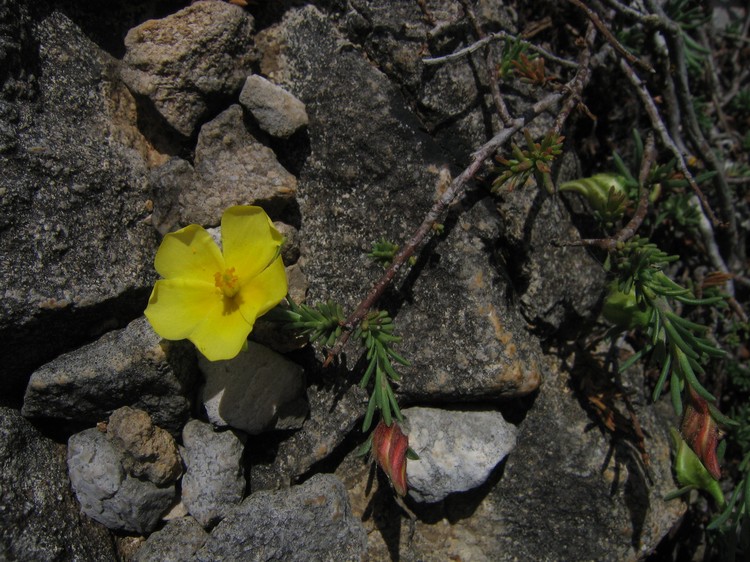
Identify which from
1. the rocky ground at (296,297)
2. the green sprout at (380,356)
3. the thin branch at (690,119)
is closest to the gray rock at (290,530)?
the rocky ground at (296,297)

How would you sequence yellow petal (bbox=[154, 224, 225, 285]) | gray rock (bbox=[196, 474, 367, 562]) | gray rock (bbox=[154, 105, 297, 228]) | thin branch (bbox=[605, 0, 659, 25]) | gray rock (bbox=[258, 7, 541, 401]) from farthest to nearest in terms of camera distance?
thin branch (bbox=[605, 0, 659, 25]) < gray rock (bbox=[258, 7, 541, 401]) < gray rock (bbox=[154, 105, 297, 228]) < gray rock (bbox=[196, 474, 367, 562]) < yellow petal (bbox=[154, 224, 225, 285])

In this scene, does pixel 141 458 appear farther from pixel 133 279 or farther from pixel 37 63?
pixel 37 63

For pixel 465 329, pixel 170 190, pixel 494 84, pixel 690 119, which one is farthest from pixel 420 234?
pixel 690 119

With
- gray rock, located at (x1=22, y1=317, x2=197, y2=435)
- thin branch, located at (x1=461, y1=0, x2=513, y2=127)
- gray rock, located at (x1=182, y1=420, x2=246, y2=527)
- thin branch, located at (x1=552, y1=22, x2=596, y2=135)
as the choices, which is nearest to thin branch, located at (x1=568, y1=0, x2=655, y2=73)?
thin branch, located at (x1=552, y1=22, x2=596, y2=135)

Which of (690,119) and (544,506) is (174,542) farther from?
(690,119)

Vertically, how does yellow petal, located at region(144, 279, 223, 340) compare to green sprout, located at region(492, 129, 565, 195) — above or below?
below

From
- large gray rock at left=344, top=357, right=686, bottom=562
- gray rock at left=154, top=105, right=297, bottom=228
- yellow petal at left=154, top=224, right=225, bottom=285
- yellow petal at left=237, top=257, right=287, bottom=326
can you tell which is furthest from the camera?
large gray rock at left=344, top=357, right=686, bottom=562

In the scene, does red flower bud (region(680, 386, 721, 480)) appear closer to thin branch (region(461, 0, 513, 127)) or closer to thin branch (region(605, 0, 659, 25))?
thin branch (region(461, 0, 513, 127))
